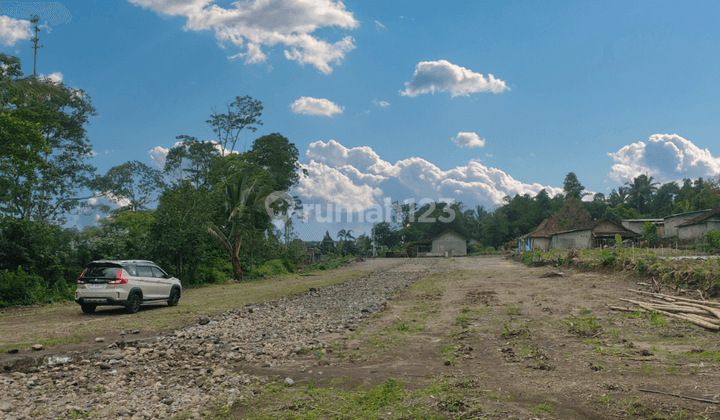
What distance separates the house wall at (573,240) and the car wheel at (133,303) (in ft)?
168

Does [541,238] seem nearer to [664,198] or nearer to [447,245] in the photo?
[447,245]

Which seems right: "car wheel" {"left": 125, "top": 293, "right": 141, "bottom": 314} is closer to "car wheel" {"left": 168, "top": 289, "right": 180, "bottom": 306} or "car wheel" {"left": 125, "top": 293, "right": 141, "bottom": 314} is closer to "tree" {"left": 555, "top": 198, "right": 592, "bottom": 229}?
"car wheel" {"left": 168, "top": 289, "right": 180, "bottom": 306}

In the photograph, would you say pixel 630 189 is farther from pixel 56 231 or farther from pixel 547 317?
pixel 56 231

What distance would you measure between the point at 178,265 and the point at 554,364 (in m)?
A: 22.0

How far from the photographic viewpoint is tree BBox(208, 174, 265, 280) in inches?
1141

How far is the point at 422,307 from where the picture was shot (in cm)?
1560

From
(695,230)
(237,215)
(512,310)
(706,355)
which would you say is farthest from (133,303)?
(695,230)

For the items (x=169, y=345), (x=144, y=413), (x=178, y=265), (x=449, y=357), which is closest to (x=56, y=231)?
(x=178, y=265)

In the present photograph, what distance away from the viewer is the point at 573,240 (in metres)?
57.8

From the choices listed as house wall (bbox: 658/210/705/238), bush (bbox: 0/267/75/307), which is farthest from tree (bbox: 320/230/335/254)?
bush (bbox: 0/267/75/307)

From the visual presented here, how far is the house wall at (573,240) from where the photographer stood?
183ft

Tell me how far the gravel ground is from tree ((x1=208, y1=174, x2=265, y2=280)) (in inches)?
639

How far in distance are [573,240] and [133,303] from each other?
55.6 m

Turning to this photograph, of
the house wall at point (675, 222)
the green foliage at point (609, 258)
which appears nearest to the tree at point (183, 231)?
A: the green foliage at point (609, 258)
